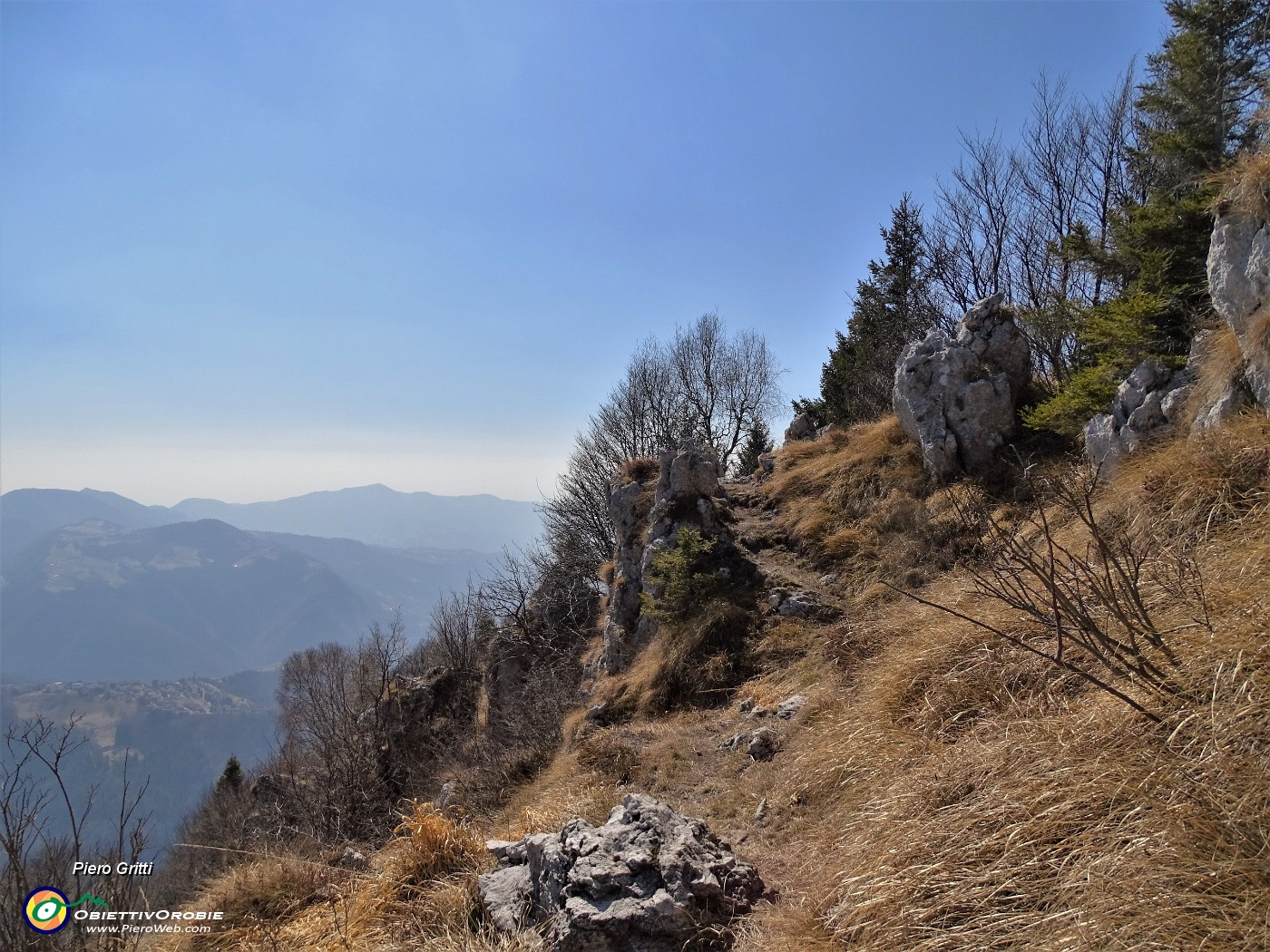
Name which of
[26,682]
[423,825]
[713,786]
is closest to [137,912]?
[423,825]

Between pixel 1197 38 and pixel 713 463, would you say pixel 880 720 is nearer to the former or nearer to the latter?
pixel 713 463

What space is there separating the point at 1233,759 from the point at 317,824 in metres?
16.8

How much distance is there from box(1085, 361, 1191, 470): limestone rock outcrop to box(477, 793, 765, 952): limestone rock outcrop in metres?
5.82

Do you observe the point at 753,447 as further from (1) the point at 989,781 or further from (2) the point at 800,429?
(1) the point at 989,781

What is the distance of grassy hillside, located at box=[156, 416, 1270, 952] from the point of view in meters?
2.12

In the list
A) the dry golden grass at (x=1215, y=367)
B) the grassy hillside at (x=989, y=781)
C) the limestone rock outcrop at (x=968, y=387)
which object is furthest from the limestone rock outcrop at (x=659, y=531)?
the dry golden grass at (x=1215, y=367)

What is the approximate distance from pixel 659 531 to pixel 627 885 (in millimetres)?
8514

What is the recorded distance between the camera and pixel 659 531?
38.2 ft

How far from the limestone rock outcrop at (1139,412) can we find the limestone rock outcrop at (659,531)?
5.74 meters

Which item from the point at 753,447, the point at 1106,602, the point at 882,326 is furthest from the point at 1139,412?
the point at 753,447

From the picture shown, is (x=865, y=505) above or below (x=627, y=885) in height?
above

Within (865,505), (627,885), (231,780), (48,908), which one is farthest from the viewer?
(231,780)

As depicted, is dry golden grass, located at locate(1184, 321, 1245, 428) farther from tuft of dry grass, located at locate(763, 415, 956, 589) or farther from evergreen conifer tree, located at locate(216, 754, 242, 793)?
evergreen conifer tree, located at locate(216, 754, 242, 793)

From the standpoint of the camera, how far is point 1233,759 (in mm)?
2176
